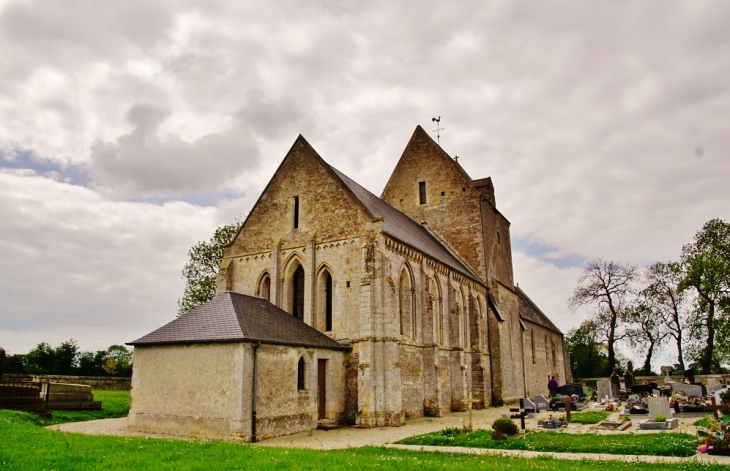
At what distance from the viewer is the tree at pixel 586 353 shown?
5772 centimetres

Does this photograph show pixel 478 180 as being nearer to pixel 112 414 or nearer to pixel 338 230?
pixel 338 230

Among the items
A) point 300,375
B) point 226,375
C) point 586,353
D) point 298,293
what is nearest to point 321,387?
point 300,375

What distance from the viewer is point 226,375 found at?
16484mm

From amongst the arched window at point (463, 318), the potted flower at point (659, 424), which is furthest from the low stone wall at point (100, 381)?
the potted flower at point (659, 424)

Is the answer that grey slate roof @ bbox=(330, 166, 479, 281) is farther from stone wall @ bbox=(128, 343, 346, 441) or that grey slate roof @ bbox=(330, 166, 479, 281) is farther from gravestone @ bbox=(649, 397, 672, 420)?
gravestone @ bbox=(649, 397, 672, 420)

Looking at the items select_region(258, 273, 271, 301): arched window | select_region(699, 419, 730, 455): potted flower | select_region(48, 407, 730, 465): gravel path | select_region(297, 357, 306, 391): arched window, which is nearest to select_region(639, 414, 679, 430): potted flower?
select_region(48, 407, 730, 465): gravel path

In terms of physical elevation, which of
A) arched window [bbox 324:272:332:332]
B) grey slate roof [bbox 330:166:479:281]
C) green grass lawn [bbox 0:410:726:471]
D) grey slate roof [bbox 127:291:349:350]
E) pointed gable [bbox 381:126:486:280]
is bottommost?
green grass lawn [bbox 0:410:726:471]

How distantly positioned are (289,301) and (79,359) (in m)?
29.5

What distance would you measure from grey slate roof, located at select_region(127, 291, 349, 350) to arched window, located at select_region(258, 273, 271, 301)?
4.94 metres

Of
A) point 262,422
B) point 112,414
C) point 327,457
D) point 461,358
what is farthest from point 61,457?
point 461,358

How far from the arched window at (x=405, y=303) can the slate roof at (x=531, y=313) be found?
19739mm

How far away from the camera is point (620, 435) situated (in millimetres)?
15344

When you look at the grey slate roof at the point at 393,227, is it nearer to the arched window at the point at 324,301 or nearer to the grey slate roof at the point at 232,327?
the arched window at the point at 324,301

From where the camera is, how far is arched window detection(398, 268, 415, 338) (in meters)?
23.5
